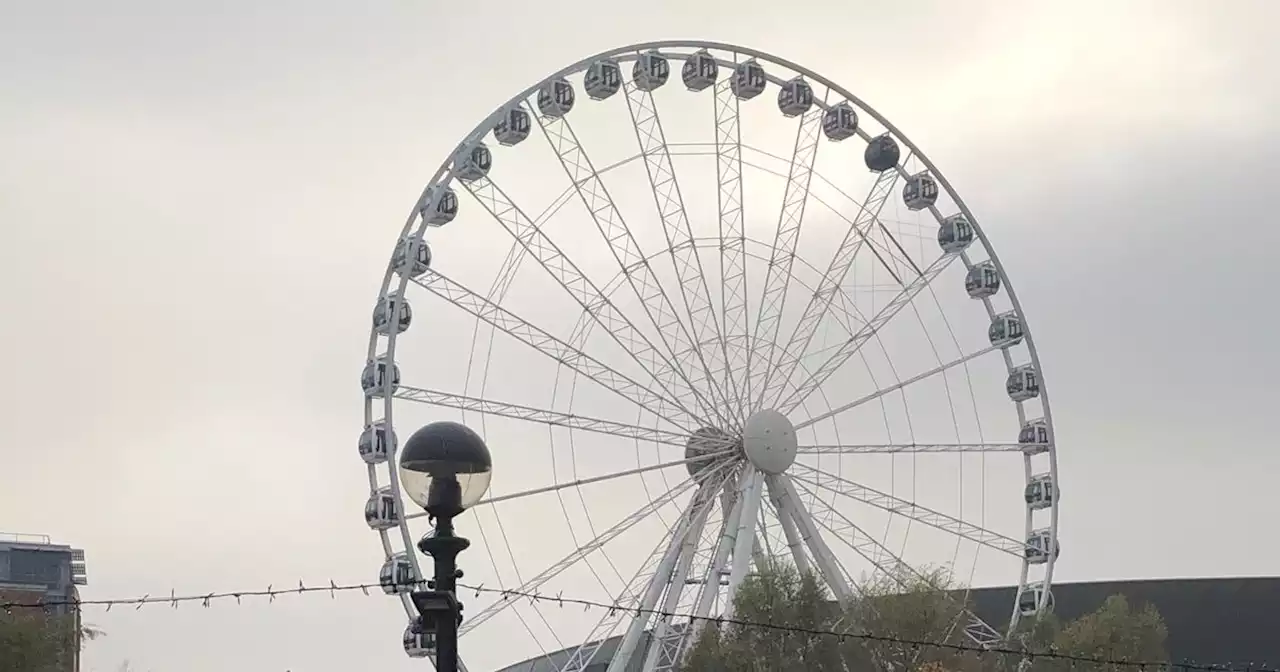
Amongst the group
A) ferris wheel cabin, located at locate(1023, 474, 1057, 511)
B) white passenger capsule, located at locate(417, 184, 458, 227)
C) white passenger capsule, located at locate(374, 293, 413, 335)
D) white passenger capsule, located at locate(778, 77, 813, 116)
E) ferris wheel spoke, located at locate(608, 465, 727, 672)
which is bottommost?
ferris wheel spoke, located at locate(608, 465, 727, 672)

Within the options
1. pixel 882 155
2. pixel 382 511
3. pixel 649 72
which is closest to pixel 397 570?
pixel 382 511

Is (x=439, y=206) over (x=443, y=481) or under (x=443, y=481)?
over

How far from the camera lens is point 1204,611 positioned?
2936 inches

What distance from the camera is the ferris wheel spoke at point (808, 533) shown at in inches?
2127

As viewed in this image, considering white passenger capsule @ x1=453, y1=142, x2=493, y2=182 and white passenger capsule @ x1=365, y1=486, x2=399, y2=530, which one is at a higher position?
white passenger capsule @ x1=453, y1=142, x2=493, y2=182

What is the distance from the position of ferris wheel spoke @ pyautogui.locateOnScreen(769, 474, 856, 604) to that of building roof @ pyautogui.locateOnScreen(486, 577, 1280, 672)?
61.4ft

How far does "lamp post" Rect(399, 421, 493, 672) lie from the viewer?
14484 mm

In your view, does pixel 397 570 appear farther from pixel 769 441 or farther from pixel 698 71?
pixel 698 71

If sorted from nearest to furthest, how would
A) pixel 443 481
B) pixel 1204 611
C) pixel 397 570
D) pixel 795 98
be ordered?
pixel 443 481 → pixel 397 570 → pixel 795 98 → pixel 1204 611

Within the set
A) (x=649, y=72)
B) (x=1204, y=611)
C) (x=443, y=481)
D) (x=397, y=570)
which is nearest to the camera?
(x=443, y=481)

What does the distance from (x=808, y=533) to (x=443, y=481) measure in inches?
1594

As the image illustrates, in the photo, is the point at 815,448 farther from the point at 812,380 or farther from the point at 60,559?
the point at 60,559

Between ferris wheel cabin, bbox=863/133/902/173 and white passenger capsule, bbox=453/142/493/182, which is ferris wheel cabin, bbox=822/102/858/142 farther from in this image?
white passenger capsule, bbox=453/142/493/182

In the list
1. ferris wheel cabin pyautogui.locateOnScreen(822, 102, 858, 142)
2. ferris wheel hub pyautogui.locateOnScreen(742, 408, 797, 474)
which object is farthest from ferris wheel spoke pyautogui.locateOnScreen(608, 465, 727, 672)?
ferris wheel cabin pyautogui.locateOnScreen(822, 102, 858, 142)
